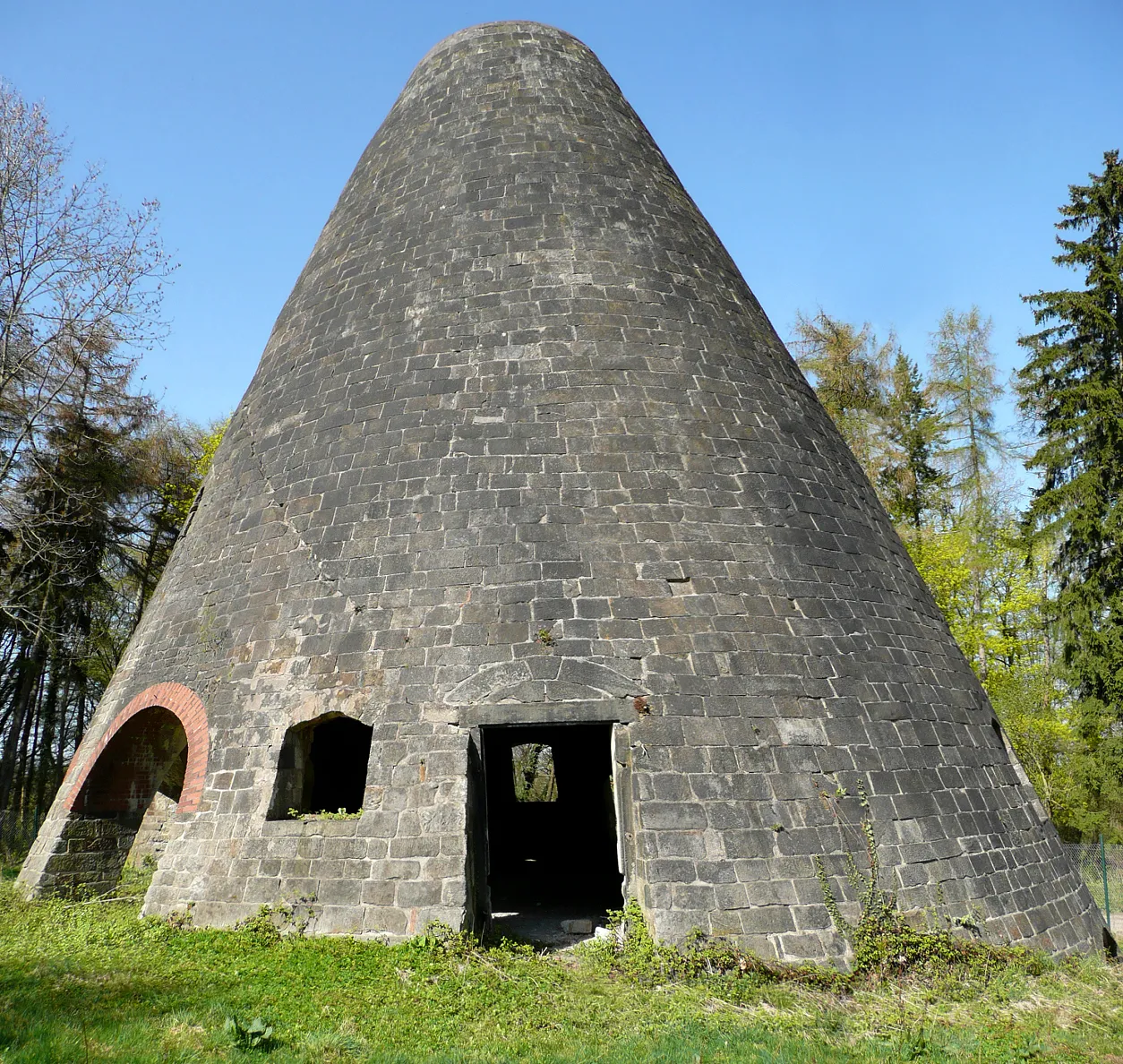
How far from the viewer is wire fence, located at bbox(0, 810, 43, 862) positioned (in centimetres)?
1205

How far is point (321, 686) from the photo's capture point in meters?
6.95

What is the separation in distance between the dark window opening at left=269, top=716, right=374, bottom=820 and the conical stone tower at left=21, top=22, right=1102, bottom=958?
0.21 feet

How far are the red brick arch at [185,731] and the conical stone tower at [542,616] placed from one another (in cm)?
4

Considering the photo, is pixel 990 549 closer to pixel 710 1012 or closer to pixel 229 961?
pixel 710 1012

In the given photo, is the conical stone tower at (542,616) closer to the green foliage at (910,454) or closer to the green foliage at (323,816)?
the green foliage at (323,816)

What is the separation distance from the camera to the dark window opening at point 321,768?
22.7 feet

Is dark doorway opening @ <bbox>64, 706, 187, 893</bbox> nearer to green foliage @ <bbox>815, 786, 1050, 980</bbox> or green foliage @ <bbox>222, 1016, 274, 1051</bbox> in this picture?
green foliage @ <bbox>222, 1016, 274, 1051</bbox>

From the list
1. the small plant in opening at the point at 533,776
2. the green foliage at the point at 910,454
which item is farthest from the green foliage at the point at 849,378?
the small plant in opening at the point at 533,776

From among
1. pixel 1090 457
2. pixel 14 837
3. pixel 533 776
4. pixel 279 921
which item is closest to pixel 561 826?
pixel 279 921

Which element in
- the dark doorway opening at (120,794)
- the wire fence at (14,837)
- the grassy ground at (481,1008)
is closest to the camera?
the grassy ground at (481,1008)

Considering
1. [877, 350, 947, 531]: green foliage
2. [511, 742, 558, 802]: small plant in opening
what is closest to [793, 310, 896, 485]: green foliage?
[877, 350, 947, 531]: green foliage

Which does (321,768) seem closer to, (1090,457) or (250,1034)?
(250,1034)

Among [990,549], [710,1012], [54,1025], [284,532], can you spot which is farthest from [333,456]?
[990,549]

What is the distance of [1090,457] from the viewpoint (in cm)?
1719
